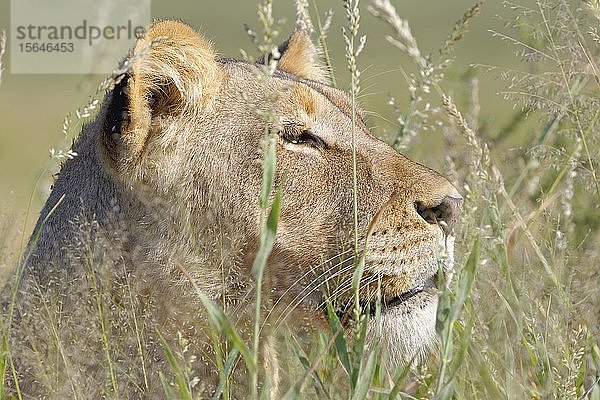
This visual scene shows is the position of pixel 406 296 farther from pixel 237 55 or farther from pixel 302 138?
pixel 237 55

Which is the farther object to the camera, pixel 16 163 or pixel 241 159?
pixel 16 163

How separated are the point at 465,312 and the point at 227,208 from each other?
775 millimetres

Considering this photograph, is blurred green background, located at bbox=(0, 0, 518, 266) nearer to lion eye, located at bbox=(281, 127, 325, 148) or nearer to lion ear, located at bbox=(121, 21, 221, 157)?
lion ear, located at bbox=(121, 21, 221, 157)

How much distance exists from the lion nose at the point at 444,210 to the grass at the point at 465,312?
52mm

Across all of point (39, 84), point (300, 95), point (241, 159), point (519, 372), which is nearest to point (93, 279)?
point (241, 159)

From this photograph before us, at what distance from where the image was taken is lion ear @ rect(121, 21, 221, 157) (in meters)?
3.33

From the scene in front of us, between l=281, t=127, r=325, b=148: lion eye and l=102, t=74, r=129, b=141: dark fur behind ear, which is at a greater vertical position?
l=102, t=74, r=129, b=141: dark fur behind ear

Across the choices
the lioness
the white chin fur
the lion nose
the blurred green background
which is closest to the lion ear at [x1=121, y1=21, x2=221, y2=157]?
the lioness

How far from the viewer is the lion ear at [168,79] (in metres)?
3.33

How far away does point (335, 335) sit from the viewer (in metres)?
2.39

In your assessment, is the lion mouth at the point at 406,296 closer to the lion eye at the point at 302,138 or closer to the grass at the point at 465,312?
the grass at the point at 465,312

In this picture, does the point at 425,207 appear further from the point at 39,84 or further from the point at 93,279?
the point at 39,84

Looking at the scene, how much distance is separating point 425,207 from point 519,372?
0.55 metres

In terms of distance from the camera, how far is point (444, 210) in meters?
3.39
